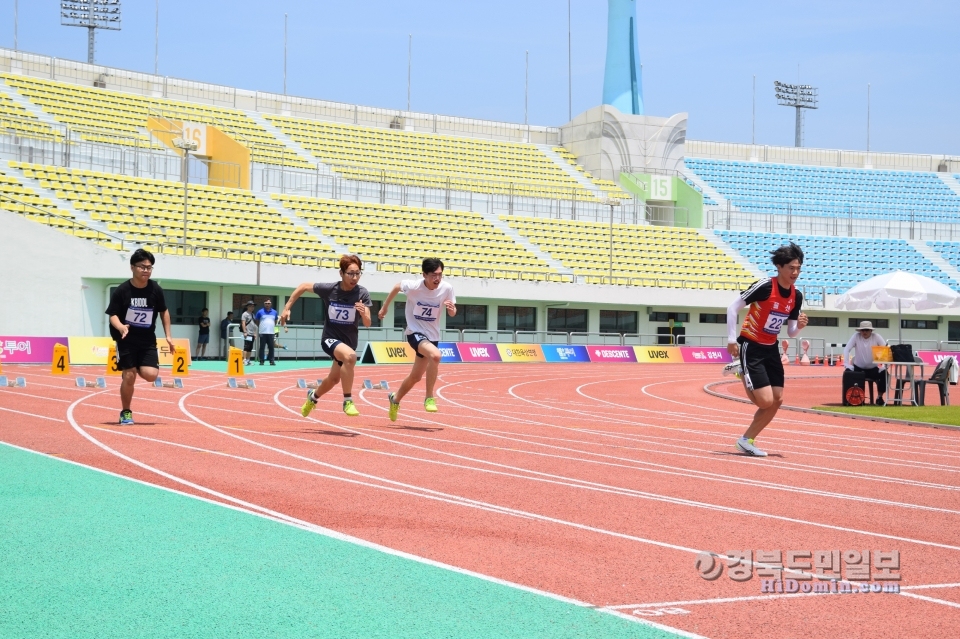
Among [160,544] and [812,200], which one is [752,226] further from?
[160,544]

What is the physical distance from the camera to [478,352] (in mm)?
38188

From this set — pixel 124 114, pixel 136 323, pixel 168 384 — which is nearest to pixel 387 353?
pixel 168 384

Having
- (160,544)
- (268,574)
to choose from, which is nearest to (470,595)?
(268,574)

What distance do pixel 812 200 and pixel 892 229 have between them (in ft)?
19.3

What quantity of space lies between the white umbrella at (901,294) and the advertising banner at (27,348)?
65.3 feet

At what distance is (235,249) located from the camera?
3741cm

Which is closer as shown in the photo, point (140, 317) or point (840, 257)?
point (140, 317)

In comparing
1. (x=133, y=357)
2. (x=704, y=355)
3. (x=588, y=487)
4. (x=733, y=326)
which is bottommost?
(x=704, y=355)

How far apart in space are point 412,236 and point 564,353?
28.7 feet

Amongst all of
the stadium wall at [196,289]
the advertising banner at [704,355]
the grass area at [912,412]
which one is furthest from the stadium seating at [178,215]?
the grass area at [912,412]

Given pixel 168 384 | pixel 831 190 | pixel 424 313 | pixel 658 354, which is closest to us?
pixel 424 313

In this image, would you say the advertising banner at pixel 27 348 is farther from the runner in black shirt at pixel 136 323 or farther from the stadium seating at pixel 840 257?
the stadium seating at pixel 840 257

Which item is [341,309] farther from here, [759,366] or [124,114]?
[124,114]

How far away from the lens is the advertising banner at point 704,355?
44.3 meters
